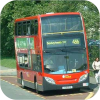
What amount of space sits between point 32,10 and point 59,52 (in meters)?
20.8

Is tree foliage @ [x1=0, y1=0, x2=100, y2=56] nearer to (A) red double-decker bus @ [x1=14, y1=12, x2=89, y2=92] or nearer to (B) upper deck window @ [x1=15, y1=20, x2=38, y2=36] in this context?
(B) upper deck window @ [x1=15, y1=20, x2=38, y2=36]

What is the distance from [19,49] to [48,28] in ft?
15.0

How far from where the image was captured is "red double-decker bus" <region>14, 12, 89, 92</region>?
18359mm

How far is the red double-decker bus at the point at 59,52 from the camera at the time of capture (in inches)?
723

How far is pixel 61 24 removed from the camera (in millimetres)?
19062

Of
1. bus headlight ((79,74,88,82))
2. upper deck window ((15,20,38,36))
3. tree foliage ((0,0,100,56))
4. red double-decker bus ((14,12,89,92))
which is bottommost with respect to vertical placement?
bus headlight ((79,74,88,82))

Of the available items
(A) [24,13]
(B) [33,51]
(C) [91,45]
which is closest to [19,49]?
(B) [33,51]

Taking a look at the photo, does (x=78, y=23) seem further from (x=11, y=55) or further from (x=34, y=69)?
(x=11, y=55)

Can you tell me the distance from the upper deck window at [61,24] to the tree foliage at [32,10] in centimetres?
687

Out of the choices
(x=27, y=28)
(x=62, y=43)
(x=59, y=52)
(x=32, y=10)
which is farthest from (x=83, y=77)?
(x=32, y=10)

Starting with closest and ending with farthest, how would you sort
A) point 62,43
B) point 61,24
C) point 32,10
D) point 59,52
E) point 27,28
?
1. point 59,52
2. point 62,43
3. point 61,24
4. point 27,28
5. point 32,10

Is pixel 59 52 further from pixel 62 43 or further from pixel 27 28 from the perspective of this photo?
pixel 27 28

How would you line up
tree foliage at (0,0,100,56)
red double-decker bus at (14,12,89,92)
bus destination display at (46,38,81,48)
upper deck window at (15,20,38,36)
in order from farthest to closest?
tree foliage at (0,0,100,56), upper deck window at (15,20,38,36), bus destination display at (46,38,81,48), red double-decker bus at (14,12,89,92)

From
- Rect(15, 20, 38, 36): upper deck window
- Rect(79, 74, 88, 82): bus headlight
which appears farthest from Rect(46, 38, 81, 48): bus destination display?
Rect(79, 74, 88, 82): bus headlight
